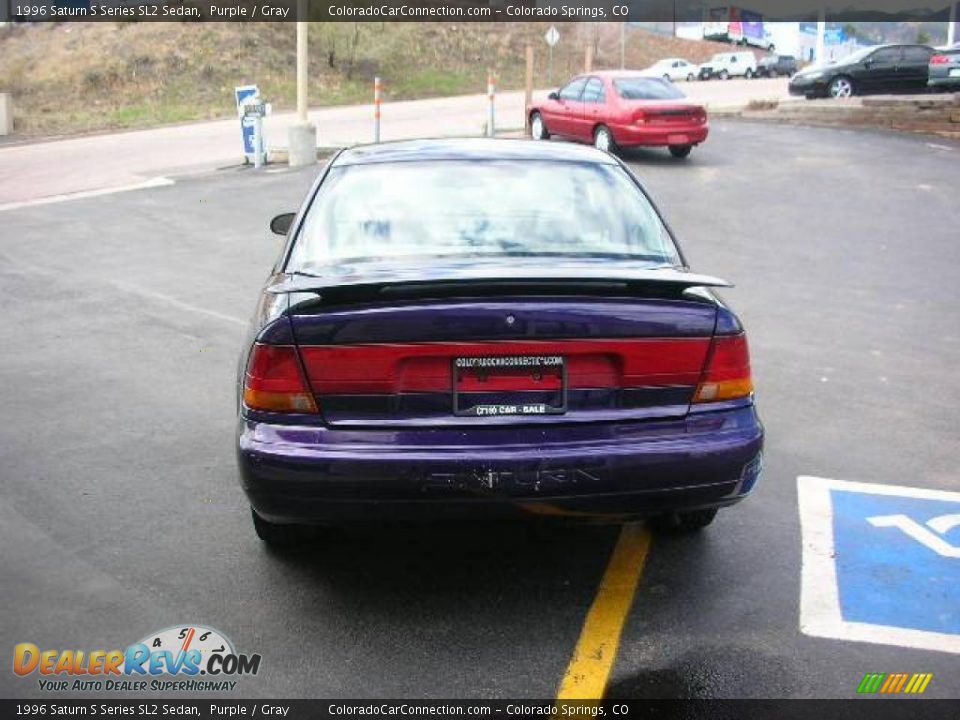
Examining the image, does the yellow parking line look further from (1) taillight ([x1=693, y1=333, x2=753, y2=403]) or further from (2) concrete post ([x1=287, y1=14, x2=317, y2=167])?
(2) concrete post ([x1=287, y1=14, x2=317, y2=167])

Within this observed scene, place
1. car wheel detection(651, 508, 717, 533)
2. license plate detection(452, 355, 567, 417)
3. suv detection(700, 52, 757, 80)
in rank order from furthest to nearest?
suv detection(700, 52, 757, 80)
car wheel detection(651, 508, 717, 533)
license plate detection(452, 355, 567, 417)

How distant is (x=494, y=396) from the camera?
360 cm

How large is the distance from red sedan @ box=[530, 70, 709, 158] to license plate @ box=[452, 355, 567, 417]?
15073 millimetres

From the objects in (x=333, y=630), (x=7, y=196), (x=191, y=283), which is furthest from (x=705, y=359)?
(x=7, y=196)

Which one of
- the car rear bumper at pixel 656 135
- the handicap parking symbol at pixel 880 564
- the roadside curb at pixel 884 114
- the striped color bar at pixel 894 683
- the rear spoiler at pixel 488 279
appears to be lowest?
the striped color bar at pixel 894 683

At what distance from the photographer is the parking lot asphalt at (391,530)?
354cm

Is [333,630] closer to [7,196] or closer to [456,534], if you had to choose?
[456,534]

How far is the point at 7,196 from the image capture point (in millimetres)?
15875

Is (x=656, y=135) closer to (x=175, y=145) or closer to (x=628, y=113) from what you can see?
(x=628, y=113)

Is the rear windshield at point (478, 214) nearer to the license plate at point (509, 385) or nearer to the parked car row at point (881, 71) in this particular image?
the license plate at point (509, 385)

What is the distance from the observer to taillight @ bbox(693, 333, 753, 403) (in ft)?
12.3

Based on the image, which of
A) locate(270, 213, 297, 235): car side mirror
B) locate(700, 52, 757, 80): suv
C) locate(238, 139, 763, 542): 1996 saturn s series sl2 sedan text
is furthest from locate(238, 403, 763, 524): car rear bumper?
locate(700, 52, 757, 80): suv

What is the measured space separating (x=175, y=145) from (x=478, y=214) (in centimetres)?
2039

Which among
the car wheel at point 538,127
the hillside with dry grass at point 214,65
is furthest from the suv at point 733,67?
the car wheel at point 538,127
